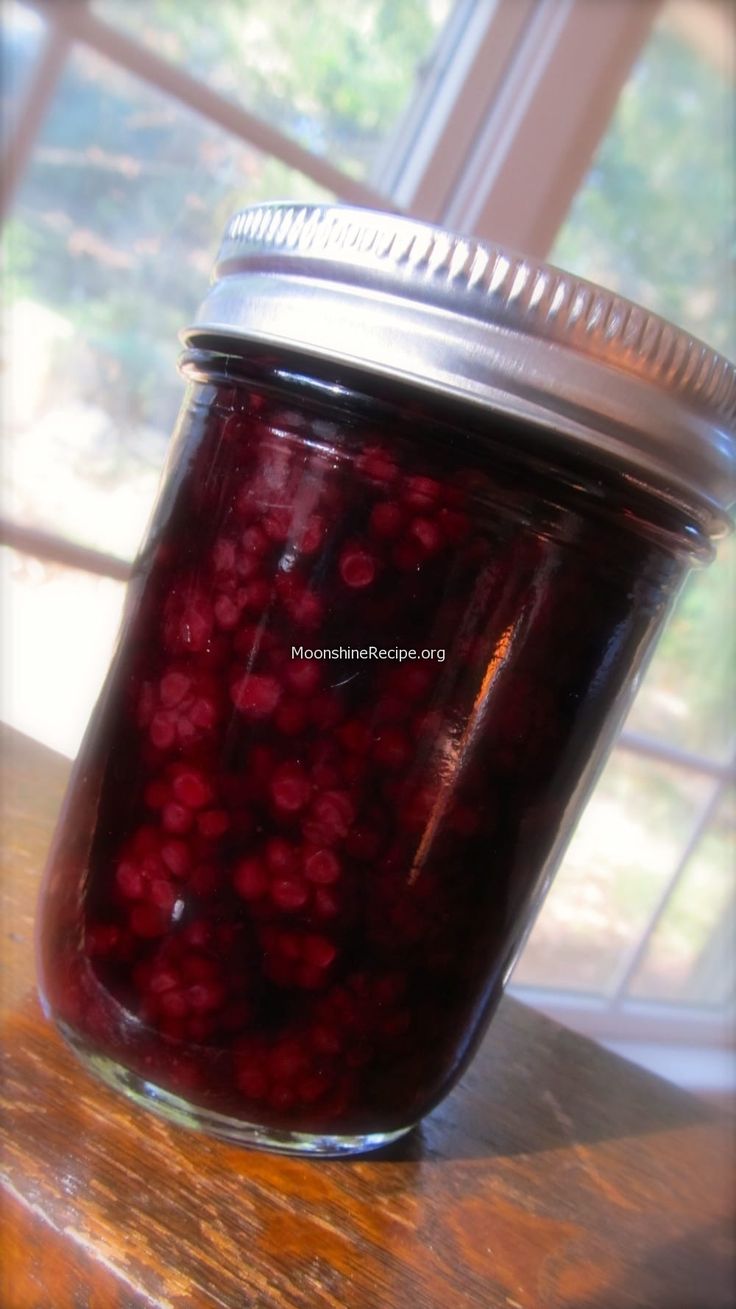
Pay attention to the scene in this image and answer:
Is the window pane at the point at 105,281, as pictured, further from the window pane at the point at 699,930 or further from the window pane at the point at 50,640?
the window pane at the point at 699,930

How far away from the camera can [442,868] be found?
31 cm

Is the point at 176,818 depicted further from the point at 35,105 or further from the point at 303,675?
the point at 35,105

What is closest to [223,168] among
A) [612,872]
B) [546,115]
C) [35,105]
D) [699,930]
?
[35,105]

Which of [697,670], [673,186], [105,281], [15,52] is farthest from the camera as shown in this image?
[697,670]

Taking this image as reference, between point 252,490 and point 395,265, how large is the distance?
0.07 m

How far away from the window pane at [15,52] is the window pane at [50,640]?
325 mm

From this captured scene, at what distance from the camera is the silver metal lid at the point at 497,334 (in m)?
0.28

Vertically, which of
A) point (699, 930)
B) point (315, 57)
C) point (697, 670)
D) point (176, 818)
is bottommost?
point (699, 930)

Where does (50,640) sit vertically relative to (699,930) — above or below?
above

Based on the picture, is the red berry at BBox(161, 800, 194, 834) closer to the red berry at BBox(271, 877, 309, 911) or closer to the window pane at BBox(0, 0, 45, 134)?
the red berry at BBox(271, 877, 309, 911)

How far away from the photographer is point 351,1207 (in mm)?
333

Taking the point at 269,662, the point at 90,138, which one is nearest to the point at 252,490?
the point at 269,662

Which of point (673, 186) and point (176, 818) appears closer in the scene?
point (176, 818)

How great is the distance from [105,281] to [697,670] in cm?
94
